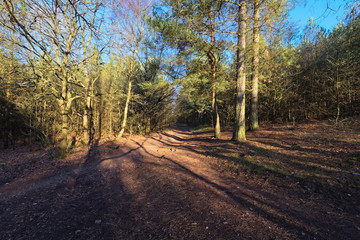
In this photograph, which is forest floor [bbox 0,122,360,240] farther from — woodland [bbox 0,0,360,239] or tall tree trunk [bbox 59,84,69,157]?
tall tree trunk [bbox 59,84,69,157]

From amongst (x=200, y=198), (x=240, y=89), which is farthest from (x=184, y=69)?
(x=200, y=198)

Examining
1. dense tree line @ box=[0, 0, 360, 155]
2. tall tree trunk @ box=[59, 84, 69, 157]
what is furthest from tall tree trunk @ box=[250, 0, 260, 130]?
tall tree trunk @ box=[59, 84, 69, 157]

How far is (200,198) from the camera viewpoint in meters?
3.50

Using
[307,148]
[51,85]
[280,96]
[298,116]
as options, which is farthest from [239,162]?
[298,116]

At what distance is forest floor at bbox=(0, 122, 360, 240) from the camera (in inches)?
98.8

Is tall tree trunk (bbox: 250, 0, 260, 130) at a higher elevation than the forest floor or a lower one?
higher

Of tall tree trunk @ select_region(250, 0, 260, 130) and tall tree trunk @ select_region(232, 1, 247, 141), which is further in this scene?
tall tree trunk @ select_region(250, 0, 260, 130)

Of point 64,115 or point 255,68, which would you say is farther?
point 255,68

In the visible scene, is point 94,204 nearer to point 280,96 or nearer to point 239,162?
point 239,162

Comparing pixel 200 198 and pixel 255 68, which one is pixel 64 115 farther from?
pixel 255 68

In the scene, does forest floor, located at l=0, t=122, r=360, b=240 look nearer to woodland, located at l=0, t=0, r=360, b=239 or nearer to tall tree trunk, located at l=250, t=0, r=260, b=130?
woodland, located at l=0, t=0, r=360, b=239

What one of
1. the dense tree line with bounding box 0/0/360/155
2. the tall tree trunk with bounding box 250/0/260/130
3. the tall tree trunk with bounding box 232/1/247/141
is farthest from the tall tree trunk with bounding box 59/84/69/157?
the tall tree trunk with bounding box 250/0/260/130

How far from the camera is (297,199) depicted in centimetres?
334

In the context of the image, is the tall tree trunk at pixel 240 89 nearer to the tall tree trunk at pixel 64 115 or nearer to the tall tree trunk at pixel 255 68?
the tall tree trunk at pixel 255 68
